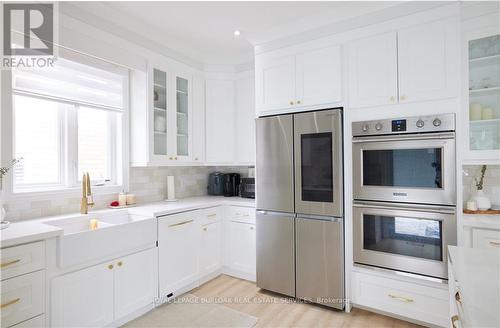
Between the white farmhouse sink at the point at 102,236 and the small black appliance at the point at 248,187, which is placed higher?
the small black appliance at the point at 248,187

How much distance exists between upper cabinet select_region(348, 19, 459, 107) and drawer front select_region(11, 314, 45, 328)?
2.72 m

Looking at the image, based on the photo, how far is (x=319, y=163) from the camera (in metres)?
2.38

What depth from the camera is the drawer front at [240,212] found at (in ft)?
9.63

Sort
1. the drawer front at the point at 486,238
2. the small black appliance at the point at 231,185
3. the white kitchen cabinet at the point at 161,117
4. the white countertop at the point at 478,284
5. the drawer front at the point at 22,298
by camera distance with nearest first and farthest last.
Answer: the white countertop at the point at 478,284
the drawer front at the point at 22,298
the drawer front at the point at 486,238
the white kitchen cabinet at the point at 161,117
the small black appliance at the point at 231,185

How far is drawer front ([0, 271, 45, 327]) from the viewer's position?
146 cm

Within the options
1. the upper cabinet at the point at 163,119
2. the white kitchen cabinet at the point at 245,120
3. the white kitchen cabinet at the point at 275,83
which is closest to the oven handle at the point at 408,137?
the white kitchen cabinet at the point at 275,83

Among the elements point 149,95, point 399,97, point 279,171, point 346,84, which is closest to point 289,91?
point 346,84

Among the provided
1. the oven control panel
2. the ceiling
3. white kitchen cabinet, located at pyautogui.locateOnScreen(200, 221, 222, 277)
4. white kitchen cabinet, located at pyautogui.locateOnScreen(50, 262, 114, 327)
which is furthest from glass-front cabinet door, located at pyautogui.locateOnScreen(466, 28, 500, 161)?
white kitchen cabinet, located at pyautogui.locateOnScreen(50, 262, 114, 327)

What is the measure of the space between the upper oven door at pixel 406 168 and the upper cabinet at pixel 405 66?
337mm

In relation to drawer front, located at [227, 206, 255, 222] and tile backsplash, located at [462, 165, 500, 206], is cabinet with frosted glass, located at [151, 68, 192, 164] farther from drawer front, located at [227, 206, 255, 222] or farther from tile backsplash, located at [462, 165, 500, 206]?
tile backsplash, located at [462, 165, 500, 206]

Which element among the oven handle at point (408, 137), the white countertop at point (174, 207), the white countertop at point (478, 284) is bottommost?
the white countertop at point (478, 284)

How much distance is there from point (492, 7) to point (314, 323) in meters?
2.99

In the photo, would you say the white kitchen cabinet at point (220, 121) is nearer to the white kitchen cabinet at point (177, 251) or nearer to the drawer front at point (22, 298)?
the white kitchen cabinet at point (177, 251)

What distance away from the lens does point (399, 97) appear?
2102mm
